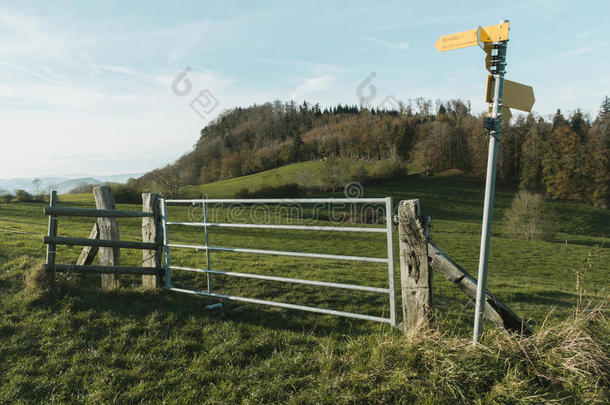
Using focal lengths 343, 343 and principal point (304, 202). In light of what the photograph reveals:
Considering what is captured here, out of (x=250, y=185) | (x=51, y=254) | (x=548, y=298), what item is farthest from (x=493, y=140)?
(x=250, y=185)

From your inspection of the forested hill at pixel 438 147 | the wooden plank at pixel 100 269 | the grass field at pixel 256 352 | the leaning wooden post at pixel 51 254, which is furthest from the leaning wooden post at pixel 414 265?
the forested hill at pixel 438 147

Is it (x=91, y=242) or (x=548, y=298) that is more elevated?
(x=91, y=242)

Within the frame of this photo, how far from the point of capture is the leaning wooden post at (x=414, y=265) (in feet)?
11.9

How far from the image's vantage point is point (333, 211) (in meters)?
39.9

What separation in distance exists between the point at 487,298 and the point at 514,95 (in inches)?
77.0

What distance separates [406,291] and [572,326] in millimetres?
1486

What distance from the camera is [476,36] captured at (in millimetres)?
2850

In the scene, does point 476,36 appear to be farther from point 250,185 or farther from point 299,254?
point 250,185

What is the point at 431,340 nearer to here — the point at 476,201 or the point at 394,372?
the point at 394,372

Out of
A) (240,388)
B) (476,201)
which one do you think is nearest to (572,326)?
(240,388)

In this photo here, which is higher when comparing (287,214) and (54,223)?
(54,223)

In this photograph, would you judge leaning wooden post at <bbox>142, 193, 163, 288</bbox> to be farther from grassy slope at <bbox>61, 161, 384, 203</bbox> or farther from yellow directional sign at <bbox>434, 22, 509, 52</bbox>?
grassy slope at <bbox>61, 161, 384, 203</bbox>

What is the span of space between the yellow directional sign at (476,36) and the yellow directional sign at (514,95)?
0.32 metres

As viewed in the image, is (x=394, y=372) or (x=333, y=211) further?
(x=333, y=211)
